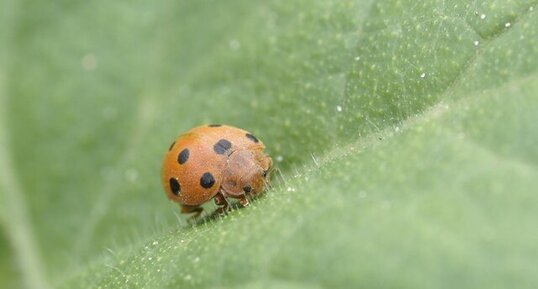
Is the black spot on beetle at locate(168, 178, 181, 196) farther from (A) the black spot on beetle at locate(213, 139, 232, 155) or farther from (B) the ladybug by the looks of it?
(A) the black spot on beetle at locate(213, 139, 232, 155)

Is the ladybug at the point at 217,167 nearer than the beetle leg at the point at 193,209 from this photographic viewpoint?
Yes

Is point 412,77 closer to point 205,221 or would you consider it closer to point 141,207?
point 205,221

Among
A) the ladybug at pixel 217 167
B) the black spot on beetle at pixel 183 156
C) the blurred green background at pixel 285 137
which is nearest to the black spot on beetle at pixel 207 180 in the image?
the ladybug at pixel 217 167

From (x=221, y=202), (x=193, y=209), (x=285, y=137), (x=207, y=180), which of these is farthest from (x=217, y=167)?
(x=285, y=137)

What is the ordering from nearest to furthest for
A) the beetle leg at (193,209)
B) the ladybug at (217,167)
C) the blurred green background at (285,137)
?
the blurred green background at (285,137) < the ladybug at (217,167) < the beetle leg at (193,209)

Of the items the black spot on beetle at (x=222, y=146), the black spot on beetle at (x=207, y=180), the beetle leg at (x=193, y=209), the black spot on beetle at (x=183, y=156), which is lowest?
the beetle leg at (x=193, y=209)

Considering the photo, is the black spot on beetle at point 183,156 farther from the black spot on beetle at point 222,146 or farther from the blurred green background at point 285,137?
the blurred green background at point 285,137

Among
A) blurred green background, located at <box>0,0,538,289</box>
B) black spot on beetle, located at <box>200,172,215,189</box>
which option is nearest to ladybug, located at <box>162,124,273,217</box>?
black spot on beetle, located at <box>200,172,215,189</box>
